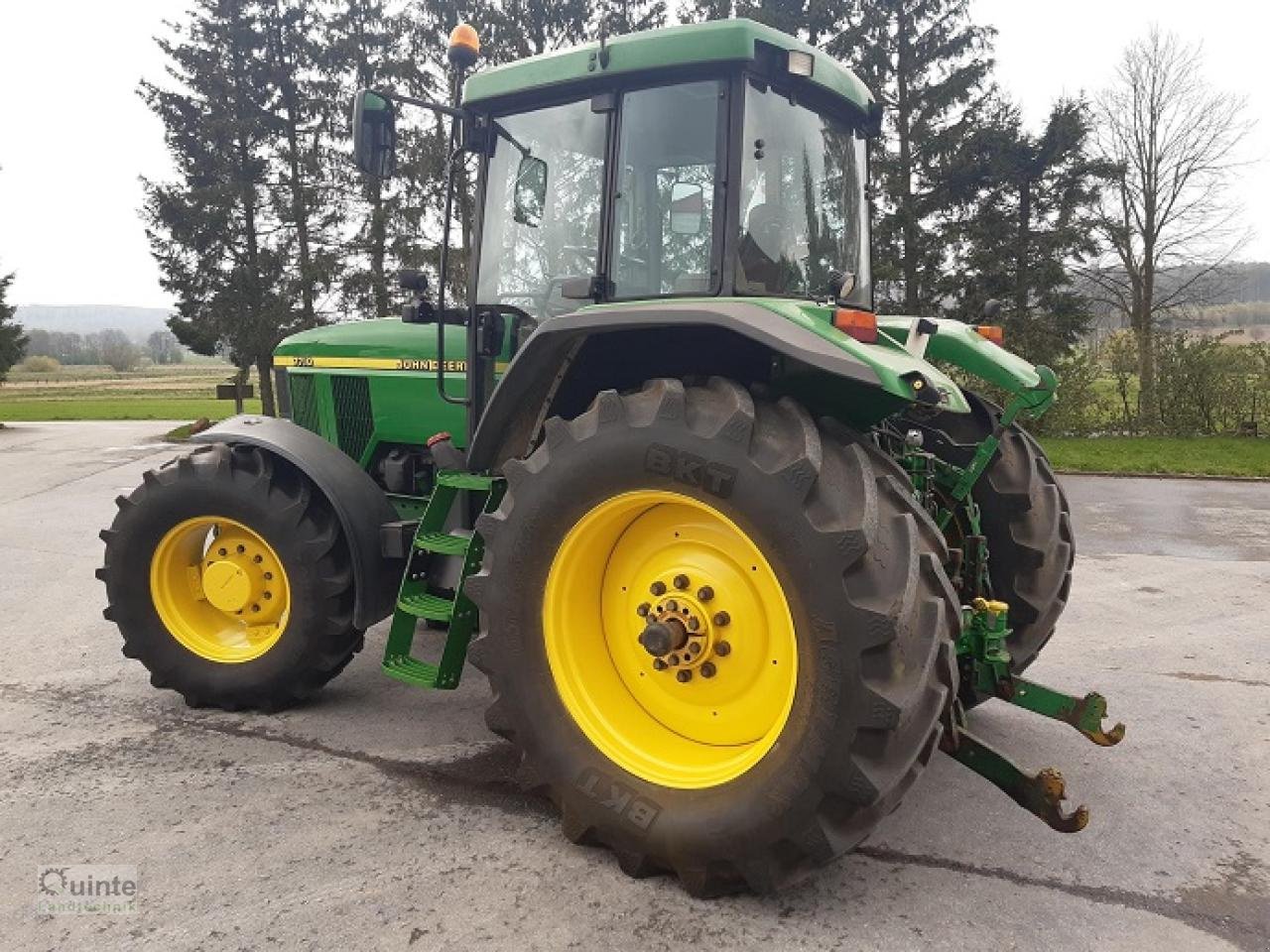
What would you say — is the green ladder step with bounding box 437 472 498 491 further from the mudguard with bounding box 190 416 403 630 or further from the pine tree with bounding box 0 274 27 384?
the pine tree with bounding box 0 274 27 384

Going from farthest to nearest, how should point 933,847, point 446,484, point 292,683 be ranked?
1. point 292,683
2. point 446,484
3. point 933,847

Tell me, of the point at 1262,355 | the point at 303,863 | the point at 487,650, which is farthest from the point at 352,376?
the point at 1262,355

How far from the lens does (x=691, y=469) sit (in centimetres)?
240

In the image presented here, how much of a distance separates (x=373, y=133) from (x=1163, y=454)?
13.8 m

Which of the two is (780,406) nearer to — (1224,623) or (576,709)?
(576,709)

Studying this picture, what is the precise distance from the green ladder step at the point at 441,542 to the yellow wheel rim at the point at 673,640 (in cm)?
70

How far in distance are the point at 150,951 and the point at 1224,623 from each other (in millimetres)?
5509

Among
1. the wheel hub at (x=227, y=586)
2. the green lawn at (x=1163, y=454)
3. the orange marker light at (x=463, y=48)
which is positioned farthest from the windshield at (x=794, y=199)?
the green lawn at (x=1163, y=454)

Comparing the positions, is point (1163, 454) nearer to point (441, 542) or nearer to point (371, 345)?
point (371, 345)

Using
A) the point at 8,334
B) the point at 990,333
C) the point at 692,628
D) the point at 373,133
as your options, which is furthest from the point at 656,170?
the point at 8,334

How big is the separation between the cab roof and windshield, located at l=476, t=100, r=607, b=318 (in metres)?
0.11

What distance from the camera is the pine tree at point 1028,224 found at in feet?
55.0

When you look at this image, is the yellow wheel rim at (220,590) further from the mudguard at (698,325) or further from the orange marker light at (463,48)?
the orange marker light at (463,48)

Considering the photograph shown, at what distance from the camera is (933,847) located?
103 inches
